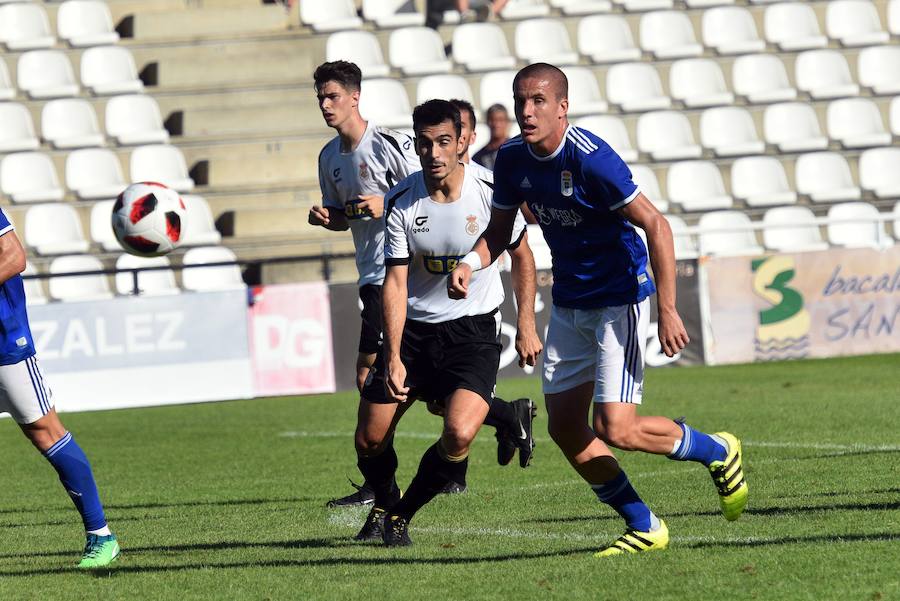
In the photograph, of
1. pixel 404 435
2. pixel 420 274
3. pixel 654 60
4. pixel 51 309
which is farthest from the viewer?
pixel 654 60

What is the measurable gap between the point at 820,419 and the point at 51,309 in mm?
8470

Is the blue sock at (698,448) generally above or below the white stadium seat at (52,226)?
above

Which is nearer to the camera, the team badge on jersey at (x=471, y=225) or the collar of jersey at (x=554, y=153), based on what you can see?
the collar of jersey at (x=554, y=153)

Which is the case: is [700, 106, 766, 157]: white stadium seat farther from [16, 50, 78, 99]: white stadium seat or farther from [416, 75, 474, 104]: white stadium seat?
[16, 50, 78, 99]: white stadium seat

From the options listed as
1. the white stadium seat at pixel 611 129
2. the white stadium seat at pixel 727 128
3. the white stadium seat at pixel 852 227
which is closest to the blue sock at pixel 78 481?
the white stadium seat at pixel 852 227

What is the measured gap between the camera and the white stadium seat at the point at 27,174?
2006 centimetres

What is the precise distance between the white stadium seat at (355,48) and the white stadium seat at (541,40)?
2.13 metres

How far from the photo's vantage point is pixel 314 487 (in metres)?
9.70

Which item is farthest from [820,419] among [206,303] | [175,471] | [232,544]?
[206,303]

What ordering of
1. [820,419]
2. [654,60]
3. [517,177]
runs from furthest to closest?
1. [654,60]
2. [820,419]
3. [517,177]

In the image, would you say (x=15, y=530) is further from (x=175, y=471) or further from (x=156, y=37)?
(x=156, y=37)

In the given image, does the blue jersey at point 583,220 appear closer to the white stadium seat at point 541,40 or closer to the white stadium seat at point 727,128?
the white stadium seat at point 727,128

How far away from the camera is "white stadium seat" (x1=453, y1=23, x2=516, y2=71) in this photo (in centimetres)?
2178

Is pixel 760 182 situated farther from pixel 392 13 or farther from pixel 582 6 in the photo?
pixel 392 13
